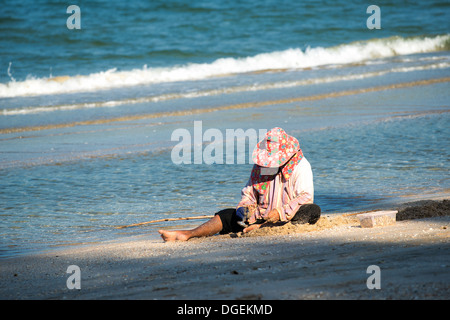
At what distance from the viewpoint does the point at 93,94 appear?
18844 millimetres

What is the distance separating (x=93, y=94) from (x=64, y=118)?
463 cm

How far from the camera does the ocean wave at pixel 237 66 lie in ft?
67.4

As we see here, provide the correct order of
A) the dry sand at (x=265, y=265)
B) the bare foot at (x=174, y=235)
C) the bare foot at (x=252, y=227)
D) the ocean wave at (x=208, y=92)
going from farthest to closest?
1. the ocean wave at (x=208, y=92)
2. the bare foot at (x=252, y=227)
3. the bare foot at (x=174, y=235)
4. the dry sand at (x=265, y=265)

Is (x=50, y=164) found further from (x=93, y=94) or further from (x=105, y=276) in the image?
(x=93, y=94)

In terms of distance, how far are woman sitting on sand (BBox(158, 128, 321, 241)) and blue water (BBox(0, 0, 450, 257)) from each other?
0.66 meters

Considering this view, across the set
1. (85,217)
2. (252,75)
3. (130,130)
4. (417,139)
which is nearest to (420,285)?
(85,217)

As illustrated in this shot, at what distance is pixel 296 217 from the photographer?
18.8 feet

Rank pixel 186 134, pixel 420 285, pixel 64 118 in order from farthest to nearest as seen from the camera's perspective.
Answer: pixel 64 118 → pixel 186 134 → pixel 420 285

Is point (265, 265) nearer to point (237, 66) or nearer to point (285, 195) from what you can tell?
point (285, 195)

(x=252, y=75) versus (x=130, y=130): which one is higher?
(x=252, y=75)

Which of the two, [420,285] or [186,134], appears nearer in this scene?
[420,285]

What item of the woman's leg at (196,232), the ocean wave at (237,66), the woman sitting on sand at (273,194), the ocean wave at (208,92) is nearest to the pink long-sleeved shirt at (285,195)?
the woman sitting on sand at (273,194)

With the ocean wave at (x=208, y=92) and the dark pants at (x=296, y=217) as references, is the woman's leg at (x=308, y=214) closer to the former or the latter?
the dark pants at (x=296, y=217)

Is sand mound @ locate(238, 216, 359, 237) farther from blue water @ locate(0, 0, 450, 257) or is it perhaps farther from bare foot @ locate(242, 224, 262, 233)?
blue water @ locate(0, 0, 450, 257)
